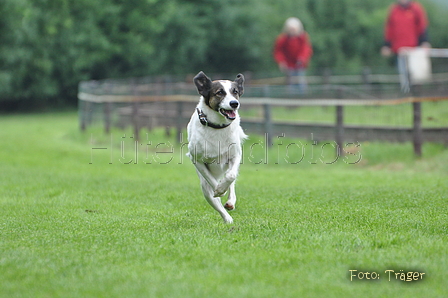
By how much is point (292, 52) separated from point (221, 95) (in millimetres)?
15383

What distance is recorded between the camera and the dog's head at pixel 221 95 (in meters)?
7.05

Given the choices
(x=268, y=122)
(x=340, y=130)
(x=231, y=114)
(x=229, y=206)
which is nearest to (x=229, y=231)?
(x=229, y=206)

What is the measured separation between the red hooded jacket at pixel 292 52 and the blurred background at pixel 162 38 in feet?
20.8

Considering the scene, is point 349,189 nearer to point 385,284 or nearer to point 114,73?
point 385,284

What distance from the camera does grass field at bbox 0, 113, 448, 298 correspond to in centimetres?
475

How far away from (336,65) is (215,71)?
23.5 feet

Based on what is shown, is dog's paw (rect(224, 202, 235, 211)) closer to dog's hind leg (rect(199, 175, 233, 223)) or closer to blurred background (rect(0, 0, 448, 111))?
dog's hind leg (rect(199, 175, 233, 223))

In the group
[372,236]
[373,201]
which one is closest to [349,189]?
[373,201]

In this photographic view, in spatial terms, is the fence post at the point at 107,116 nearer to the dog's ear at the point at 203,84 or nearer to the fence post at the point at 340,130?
the fence post at the point at 340,130

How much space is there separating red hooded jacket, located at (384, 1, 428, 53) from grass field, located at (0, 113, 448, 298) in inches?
313

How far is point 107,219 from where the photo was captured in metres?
7.35

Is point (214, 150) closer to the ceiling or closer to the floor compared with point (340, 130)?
closer to the ceiling

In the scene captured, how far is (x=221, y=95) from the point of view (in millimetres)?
7176

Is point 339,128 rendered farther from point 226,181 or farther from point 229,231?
point 229,231
